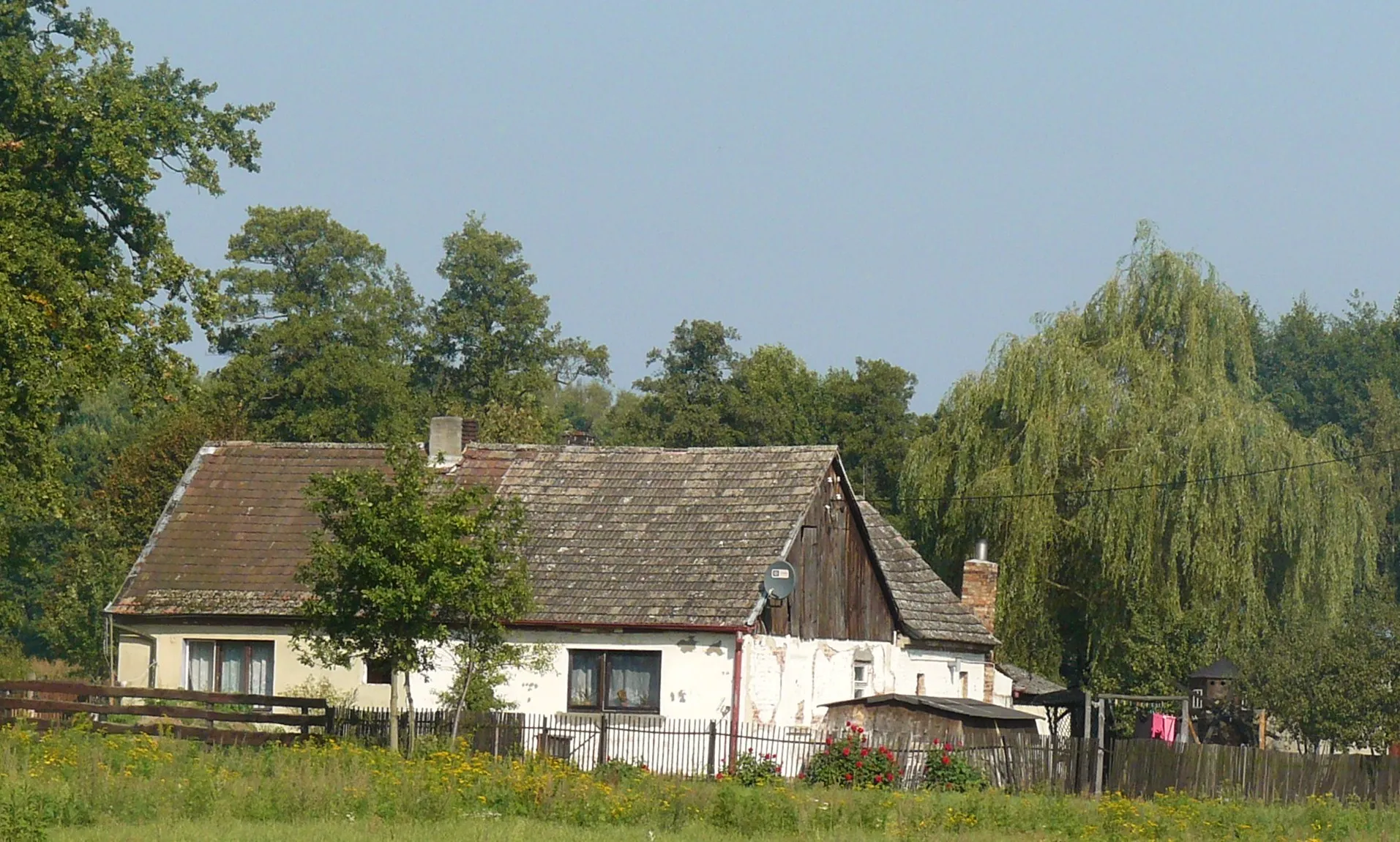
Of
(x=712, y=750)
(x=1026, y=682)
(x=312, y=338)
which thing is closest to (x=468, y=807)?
(x=712, y=750)

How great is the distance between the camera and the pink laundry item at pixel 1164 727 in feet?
124

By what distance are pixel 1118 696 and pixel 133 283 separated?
712 inches

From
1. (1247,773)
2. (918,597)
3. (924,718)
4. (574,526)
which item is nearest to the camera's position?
(1247,773)

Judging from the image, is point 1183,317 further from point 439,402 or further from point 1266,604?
point 439,402

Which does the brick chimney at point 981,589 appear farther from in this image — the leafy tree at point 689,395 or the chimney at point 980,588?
the leafy tree at point 689,395

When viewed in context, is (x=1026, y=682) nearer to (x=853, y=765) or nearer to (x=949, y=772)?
(x=949, y=772)

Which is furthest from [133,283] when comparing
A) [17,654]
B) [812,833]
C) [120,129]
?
[17,654]

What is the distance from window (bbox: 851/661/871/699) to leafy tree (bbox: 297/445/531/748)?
8917 mm

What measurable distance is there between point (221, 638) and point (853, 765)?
12.0 meters

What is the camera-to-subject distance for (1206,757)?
2984 centimetres

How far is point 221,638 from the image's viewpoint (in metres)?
33.8

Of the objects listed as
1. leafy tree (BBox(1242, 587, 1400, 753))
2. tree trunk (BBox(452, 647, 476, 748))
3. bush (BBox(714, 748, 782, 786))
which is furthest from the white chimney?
leafy tree (BBox(1242, 587, 1400, 753))

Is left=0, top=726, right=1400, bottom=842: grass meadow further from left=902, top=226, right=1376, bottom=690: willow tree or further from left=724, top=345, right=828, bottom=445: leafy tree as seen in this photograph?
left=724, top=345, right=828, bottom=445: leafy tree

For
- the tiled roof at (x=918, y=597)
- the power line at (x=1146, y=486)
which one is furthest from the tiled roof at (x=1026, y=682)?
the tiled roof at (x=918, y=597)
